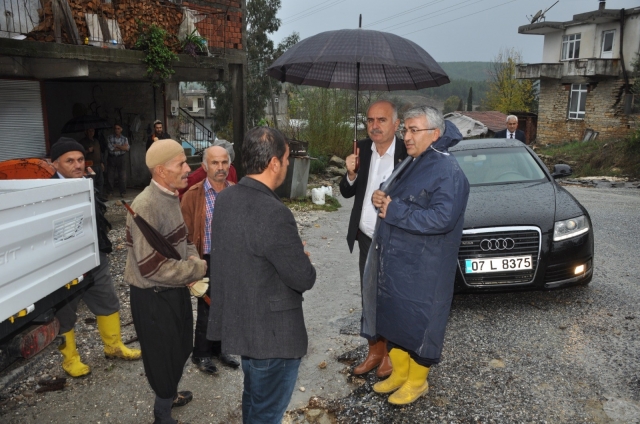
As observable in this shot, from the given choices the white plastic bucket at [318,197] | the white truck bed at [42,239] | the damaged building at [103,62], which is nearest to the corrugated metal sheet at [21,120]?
the damaged building at [103,62]

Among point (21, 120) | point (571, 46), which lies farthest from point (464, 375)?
point (571, 46)

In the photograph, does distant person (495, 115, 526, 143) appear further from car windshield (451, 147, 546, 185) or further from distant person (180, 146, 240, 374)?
distant person (180, 146, 240, 374)

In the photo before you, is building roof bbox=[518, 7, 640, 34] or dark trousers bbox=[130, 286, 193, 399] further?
building roof bbox=[518, 7, 640, 34]

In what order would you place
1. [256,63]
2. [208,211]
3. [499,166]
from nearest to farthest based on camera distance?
[208,211]
[499,166]
[256,63]

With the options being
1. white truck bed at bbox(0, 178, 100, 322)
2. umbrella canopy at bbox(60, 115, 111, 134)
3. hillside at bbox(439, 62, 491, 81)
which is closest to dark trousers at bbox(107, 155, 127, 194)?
umbrella canopy at bbox(60, 115, 111, 134)

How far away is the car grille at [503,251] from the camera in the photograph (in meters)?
4.77

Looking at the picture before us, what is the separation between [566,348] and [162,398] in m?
3.24

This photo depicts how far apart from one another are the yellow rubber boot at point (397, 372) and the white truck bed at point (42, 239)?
2147 mm

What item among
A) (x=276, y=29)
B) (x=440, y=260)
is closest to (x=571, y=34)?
(x=276, y=29)

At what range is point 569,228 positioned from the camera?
16.2 ft

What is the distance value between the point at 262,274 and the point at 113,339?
2432 mm

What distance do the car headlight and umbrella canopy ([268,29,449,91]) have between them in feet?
6.18

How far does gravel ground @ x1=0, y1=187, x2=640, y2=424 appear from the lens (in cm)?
337

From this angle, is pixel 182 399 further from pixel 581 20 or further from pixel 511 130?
pixel 581 20
